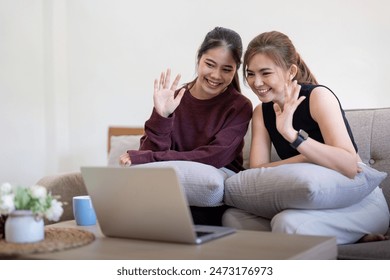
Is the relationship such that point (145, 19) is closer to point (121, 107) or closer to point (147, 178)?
point (121, 107)

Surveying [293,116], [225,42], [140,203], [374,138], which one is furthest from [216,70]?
[140,203]

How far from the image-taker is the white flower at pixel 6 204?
3.48ft

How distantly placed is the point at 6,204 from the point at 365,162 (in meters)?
1.20

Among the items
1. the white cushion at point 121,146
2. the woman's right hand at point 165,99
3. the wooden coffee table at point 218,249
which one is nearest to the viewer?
the wooden coffee table at point 218,249

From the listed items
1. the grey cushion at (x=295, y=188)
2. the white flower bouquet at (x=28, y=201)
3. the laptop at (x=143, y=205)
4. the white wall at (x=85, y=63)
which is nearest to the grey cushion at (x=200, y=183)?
the grey cushion at (x=295, y=188)

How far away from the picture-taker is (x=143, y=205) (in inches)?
41.6

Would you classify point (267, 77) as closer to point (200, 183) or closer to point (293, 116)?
point (293, 116)

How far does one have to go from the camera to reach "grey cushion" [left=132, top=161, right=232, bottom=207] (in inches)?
60.9

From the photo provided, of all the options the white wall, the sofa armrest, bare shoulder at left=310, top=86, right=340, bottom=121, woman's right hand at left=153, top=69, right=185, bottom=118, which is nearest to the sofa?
the sofa armrest

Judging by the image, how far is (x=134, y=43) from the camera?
3.05 m

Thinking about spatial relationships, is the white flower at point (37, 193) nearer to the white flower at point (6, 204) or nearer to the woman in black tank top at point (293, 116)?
the white flower at point (6, 204)

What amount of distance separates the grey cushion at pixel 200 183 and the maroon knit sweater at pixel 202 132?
0.54 feet

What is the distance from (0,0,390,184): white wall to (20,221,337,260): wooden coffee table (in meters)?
1.57

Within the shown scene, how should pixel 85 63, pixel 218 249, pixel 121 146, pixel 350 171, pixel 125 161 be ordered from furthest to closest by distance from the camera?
pixel 85 63, pixel 121 146, pixel 125 161, pixel 350 171, pixel 218 249
